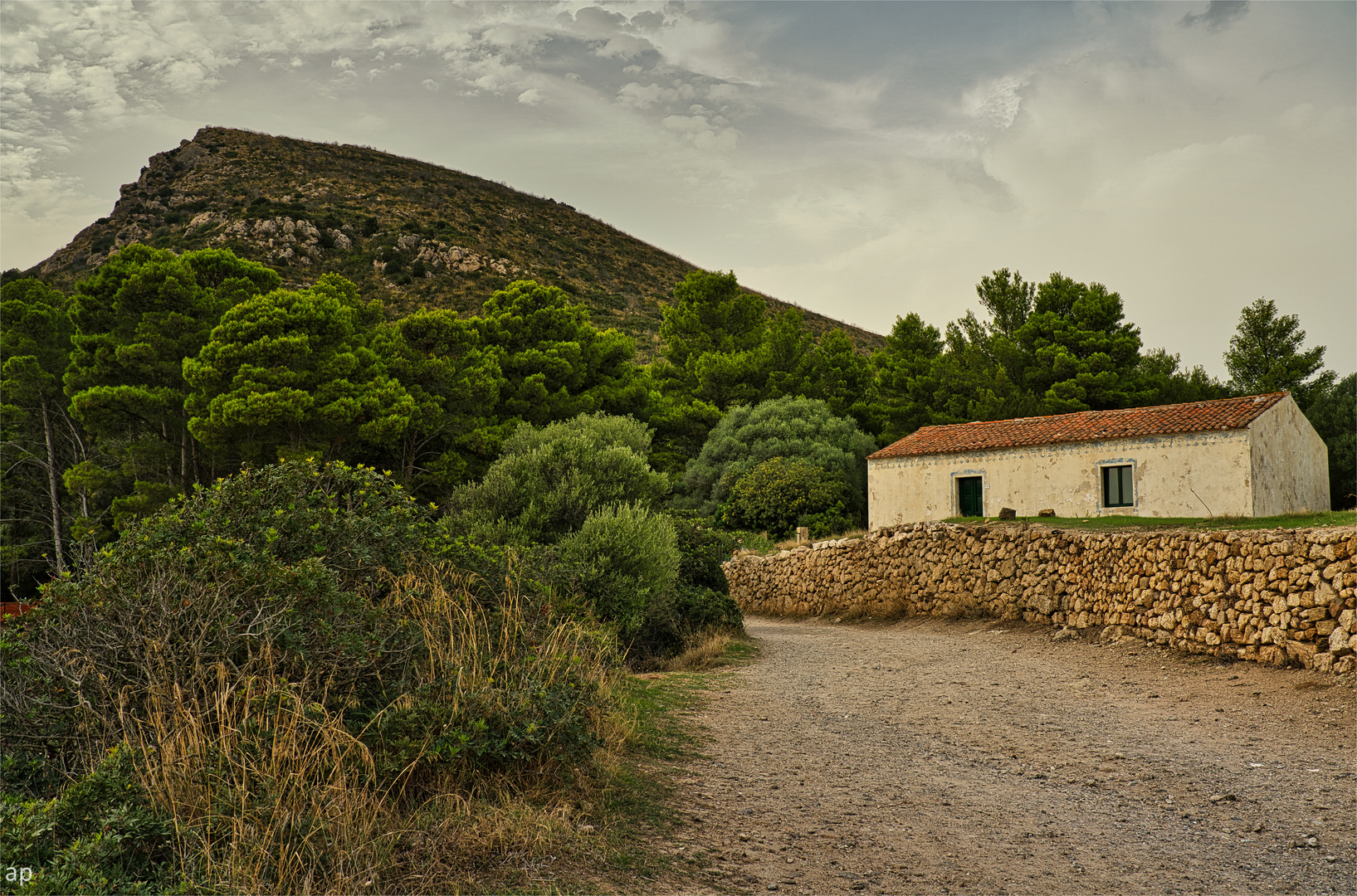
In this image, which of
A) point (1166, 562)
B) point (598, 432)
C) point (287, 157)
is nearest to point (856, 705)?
point (1166, 562)

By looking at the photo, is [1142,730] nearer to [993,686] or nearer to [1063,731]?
[1063,731]

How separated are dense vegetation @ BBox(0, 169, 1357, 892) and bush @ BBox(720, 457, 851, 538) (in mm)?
95

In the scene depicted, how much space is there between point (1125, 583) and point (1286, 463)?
559 inches

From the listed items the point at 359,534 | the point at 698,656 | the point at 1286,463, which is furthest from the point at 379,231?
the point at 359,534

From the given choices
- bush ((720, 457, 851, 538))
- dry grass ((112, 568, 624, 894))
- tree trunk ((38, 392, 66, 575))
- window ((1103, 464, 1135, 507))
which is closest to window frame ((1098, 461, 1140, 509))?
window ((1103, 464, 1135, 507))

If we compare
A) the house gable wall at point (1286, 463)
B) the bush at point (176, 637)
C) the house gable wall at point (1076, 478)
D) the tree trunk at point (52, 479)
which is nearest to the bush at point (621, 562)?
A: the bush at point (176, 637)

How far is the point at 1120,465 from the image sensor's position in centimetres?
2178

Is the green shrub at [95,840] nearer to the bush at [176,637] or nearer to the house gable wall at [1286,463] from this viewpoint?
the bush at [176,637]

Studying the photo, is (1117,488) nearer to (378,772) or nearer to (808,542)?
(808,542)

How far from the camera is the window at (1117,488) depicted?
21.7 m

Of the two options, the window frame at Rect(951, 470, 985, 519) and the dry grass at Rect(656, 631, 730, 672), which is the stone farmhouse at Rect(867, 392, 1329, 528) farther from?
the dry grass at Rect(656, 631, 730, 672)

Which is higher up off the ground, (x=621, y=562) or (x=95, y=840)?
(x=621, y=562)

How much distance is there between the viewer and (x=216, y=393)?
69.5ft

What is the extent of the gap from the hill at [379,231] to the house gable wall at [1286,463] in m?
31.1
